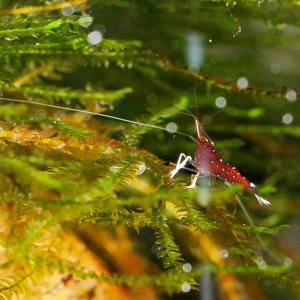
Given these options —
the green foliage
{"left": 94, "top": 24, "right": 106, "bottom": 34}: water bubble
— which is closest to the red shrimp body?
the green foliage

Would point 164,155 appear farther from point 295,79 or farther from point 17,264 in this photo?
point 17,264

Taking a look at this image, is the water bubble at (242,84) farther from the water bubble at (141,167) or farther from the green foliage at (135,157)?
the water bubble at (141,167)

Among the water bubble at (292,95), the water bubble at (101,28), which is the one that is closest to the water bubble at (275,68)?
the water bubble at (101,28)

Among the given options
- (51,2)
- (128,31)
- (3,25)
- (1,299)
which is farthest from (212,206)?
(128,31)

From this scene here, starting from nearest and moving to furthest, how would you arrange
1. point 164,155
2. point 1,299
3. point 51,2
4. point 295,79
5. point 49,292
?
point 1,299, point 49,292, point 51,2, point 164,155, point 295,79

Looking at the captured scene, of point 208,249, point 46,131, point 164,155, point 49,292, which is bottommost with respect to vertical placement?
point 164,155

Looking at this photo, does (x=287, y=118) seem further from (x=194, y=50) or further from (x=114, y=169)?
(x=114, y=169)

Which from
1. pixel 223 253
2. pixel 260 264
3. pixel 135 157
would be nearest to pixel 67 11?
pixel 135 157
